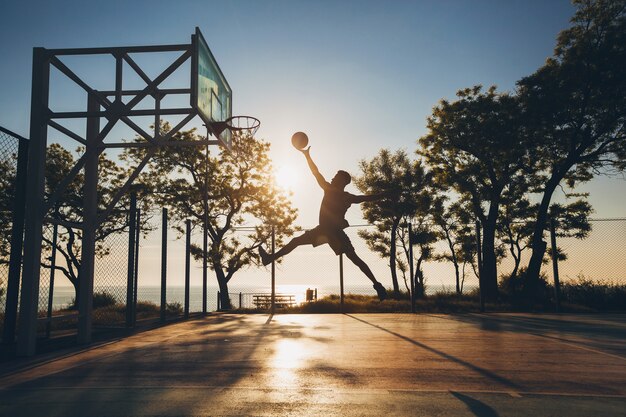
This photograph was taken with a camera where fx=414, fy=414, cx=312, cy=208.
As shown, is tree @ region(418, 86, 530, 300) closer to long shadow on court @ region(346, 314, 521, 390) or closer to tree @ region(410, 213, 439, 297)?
tree @ region(410, 213, 439, 297)

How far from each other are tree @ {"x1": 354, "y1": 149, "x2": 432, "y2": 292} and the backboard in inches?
628

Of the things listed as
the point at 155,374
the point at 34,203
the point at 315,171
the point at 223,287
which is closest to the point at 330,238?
the point at 315,171

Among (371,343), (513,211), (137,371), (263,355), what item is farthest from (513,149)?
(137,371)

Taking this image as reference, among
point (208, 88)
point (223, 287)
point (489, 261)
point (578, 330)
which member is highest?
point (208, 88)

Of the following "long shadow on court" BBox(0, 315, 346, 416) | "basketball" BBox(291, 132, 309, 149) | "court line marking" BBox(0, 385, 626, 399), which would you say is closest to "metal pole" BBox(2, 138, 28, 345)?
"long shadow on court" BBox(0, 315, 346, 416)

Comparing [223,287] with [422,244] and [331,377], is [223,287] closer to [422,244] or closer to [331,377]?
[422,244]

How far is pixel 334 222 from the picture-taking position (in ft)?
23.4

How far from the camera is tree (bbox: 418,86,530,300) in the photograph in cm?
1897

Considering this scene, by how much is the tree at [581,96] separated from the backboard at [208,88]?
13799 millimetres

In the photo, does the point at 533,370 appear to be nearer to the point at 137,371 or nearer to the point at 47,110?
the point at 137,371

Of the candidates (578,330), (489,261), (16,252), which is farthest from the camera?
(489,261)

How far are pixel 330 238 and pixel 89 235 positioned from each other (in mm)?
4614

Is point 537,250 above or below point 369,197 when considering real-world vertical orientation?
below

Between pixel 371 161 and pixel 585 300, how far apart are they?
1579 centimetres
